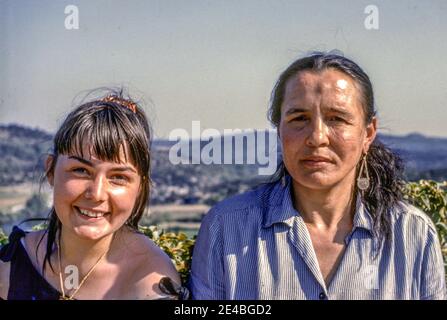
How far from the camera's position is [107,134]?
2.70m

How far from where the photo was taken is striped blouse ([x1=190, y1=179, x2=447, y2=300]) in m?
2.69

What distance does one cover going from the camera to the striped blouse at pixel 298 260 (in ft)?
8.83

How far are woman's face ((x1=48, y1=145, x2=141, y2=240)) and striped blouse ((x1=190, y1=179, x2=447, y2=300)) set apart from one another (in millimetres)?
383

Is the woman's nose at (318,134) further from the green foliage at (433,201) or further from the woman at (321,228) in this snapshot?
the green foliage at (433,201)

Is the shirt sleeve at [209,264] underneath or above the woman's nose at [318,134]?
underneath

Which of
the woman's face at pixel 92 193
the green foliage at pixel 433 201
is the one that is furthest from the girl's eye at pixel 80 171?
the green foliage at pixel 433 201

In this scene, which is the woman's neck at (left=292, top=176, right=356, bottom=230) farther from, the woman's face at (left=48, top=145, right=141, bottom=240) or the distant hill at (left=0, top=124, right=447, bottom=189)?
the distant hill at (left=0, top=124, right=447, bottom=189)

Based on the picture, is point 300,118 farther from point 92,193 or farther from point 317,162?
point 92,193

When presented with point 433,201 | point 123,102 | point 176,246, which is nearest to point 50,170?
point 123,102

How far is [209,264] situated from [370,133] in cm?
90

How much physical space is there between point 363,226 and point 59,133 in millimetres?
1347

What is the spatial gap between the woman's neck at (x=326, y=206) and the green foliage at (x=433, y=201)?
582 mm
